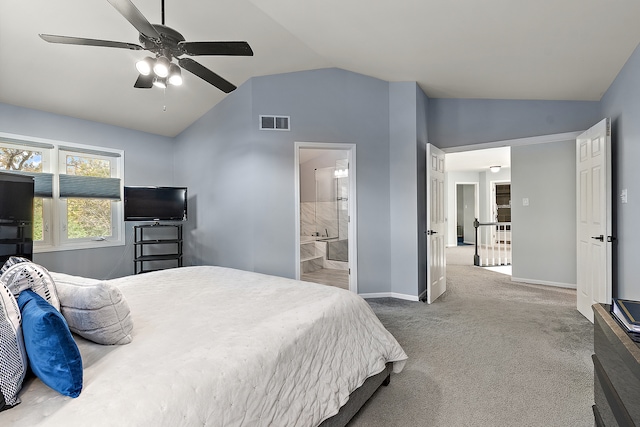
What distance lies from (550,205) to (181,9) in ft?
17.2

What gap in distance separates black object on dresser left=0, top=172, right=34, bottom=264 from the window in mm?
495

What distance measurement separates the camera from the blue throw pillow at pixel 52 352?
2.93 ft

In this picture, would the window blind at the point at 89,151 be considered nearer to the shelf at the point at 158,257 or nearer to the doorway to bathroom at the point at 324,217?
the shelf at the point at 158,257

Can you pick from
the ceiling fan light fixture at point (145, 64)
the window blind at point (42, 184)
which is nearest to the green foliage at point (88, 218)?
the window blind at point (42, 184)

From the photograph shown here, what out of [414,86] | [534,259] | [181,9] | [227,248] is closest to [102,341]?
[181,9]

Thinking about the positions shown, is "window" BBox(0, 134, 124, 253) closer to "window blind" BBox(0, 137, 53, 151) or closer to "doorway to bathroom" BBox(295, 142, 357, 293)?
"window blind" BBox(0, 137, 53, 151)

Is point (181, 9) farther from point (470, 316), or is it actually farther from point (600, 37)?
→ point (470, 316)

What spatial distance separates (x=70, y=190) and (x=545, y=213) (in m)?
6.58

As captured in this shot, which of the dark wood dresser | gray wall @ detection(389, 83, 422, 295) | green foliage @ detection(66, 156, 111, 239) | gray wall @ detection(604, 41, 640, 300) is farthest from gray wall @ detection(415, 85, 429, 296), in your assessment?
green foliage @ detection(66, 156, 111, 239)

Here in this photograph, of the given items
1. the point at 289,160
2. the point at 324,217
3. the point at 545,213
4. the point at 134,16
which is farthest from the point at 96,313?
the point at 545,213

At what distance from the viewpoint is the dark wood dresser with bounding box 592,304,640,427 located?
88 cm

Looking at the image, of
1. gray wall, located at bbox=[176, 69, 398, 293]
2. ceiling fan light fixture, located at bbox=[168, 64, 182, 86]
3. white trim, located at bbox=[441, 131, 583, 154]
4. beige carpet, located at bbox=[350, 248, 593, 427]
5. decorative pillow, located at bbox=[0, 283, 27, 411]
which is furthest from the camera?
gray wall, located at bbox=[176, 69, 398, 293]

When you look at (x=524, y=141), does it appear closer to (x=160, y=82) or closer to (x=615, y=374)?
(x=615, y=374)

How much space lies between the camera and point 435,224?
4.02 m
